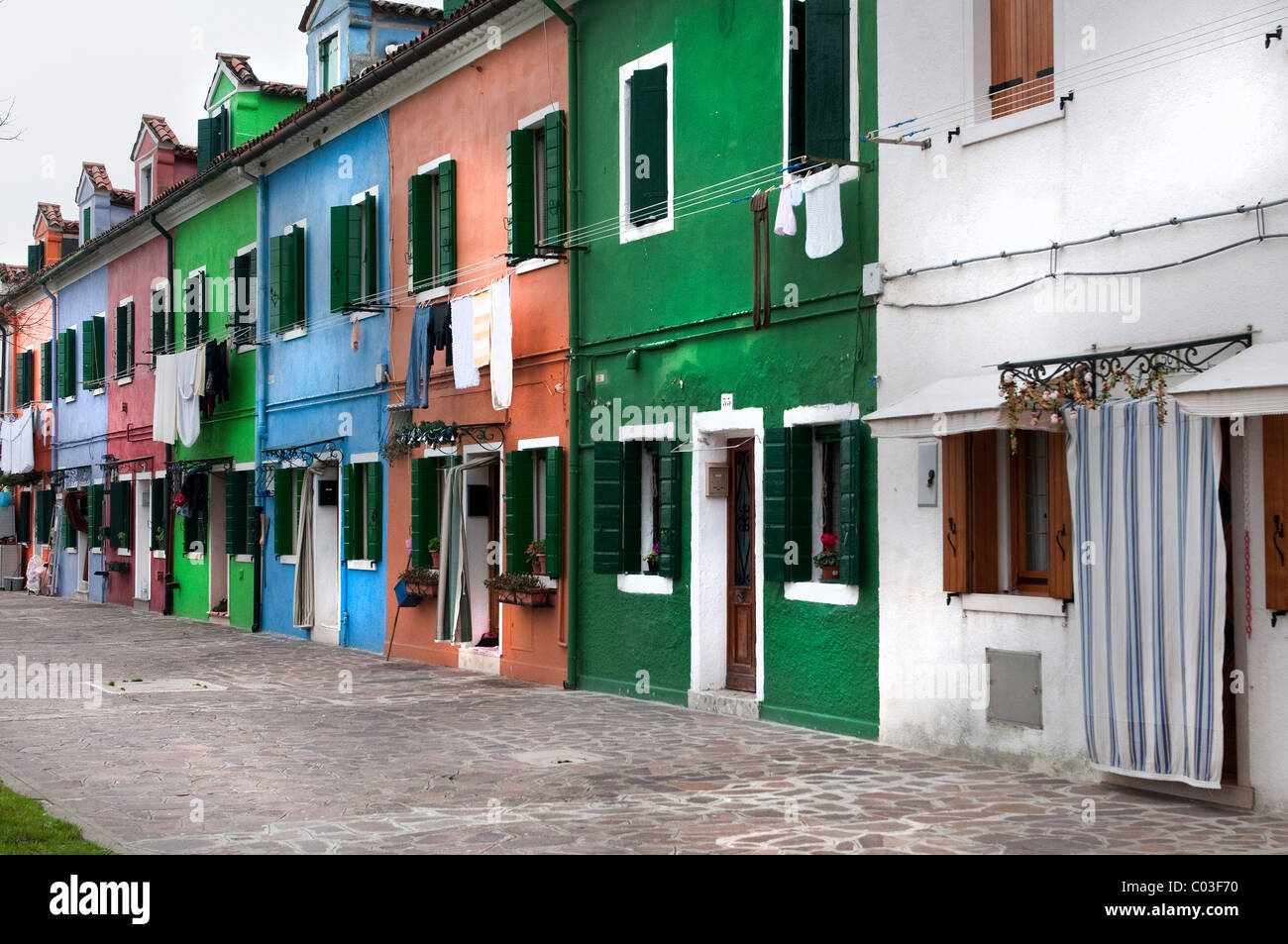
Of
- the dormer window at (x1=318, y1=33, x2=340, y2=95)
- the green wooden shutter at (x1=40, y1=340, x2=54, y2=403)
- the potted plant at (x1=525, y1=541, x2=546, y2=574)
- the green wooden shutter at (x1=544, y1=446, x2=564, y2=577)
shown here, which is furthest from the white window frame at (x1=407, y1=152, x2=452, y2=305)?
the green wooden shutter at (x1=40, y1=340, x2=54, y2=403)

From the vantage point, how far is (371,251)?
2023 centimetres

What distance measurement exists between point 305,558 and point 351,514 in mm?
1496

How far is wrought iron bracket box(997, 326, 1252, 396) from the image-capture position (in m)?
8.77

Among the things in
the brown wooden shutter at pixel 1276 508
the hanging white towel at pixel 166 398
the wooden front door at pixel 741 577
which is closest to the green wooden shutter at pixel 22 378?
the hanging white towel at pixel 166 398

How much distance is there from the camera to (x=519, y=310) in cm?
1669

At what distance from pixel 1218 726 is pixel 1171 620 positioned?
656 mm

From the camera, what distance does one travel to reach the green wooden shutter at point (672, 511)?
45.8 feet

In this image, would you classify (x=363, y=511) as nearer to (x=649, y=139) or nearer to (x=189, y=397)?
(x=189, y=397)

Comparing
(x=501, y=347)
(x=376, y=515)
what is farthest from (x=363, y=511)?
(x=501, y=347)

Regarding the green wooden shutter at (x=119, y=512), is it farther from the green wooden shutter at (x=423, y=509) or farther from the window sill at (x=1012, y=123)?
the window sill at (x=1012, y=123)

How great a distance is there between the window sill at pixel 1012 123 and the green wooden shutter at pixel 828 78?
1425 mm

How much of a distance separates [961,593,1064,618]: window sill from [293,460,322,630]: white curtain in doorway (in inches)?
519

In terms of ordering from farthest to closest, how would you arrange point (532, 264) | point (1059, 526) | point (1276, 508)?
point (532, 264) < point (1059, 526) < point (1276, 508)
